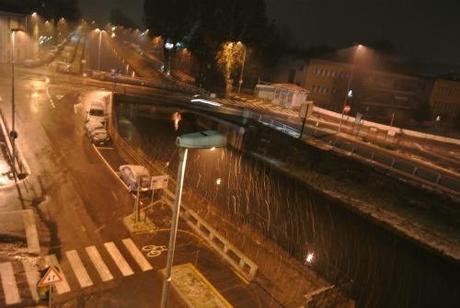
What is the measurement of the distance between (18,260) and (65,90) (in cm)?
3568

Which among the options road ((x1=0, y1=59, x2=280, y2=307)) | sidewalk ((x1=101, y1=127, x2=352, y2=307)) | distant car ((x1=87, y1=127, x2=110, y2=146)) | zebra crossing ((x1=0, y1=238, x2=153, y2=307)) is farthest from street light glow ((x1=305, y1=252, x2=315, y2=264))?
distant car ((x1=87, y1=127, x2=110, y2=146))

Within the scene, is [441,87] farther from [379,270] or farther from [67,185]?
[67,185]

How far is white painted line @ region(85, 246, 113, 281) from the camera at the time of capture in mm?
15195


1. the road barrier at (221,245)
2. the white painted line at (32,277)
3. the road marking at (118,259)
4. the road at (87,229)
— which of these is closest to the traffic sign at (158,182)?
the road barrier at (221,245)

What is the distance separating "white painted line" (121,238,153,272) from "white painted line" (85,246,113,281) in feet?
4.39

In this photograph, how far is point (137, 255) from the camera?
1684 centimetres

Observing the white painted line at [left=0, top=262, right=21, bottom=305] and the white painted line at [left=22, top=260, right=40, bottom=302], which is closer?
the white painted line at [left=0, top=262, right=21, bottom=305]

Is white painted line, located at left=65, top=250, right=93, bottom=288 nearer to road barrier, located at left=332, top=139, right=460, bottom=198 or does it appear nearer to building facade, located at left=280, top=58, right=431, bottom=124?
road barrier, located at left=332, top=139, right=460, bottom=198

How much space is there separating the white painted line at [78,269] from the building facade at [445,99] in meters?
66.7

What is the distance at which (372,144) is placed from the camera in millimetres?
41188

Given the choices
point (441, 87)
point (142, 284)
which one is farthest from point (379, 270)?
point (441, 87)

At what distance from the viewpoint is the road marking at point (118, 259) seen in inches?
616

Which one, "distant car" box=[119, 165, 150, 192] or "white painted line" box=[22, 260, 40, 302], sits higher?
"distant car" box=[119, 165, 150, 192]

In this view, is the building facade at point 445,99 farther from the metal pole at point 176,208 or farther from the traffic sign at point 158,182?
the metal pole at point 176,208
